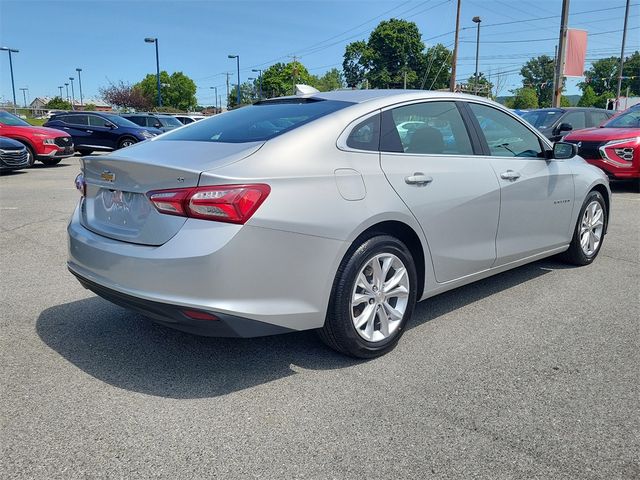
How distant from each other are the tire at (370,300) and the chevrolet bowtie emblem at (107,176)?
4.53 feet

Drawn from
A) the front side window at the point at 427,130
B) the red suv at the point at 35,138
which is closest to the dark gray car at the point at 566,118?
the front side window at the point at 427,130

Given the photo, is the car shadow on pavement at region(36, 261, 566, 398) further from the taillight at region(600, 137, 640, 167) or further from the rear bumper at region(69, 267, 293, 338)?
the taillight at region(600, 137, 640, 167)

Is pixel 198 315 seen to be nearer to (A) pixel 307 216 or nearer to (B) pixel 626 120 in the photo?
(A) pixel 307 216

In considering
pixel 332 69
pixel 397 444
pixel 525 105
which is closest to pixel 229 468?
pixel 397 444

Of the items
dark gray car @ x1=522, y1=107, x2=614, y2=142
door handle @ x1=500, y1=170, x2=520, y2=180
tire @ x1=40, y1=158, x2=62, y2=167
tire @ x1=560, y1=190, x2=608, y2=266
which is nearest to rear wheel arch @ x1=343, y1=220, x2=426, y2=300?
door handle @ x1=500, y1=170, x2=520, y2=180

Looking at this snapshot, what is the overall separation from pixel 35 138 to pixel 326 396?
47.1 ft

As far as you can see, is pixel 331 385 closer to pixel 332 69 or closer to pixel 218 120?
pixel 218 120

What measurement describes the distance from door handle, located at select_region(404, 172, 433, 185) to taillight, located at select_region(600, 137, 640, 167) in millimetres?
8110

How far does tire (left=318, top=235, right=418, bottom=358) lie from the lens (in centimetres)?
308

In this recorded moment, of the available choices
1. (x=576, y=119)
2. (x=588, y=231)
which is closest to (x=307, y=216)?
(x=588, y=231)

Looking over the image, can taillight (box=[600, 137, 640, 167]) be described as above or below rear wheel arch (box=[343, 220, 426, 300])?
above

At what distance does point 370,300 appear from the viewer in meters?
3.27

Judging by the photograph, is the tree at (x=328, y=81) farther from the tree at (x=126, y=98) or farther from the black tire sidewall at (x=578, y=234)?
the black tire sidewall at (x=578, y=234)

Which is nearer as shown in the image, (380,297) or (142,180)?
(142,180)
